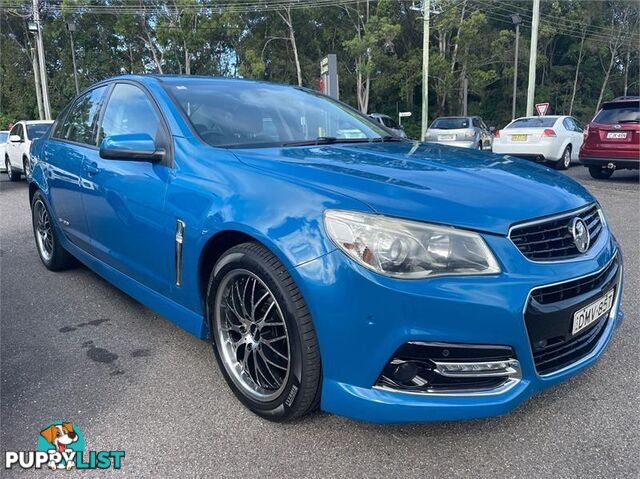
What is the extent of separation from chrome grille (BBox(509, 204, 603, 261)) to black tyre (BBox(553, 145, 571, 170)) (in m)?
12.0

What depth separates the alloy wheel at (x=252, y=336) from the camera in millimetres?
2252

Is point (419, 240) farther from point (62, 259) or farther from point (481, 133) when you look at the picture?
point (481, 133)

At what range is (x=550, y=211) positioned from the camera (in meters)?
2.16

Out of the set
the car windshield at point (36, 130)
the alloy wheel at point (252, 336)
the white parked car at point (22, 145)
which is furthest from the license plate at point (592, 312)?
the car windshield at point (36, 130)

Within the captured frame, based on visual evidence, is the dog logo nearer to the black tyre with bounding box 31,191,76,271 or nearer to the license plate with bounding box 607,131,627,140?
the black tyre with bounding box 31,191,76,271

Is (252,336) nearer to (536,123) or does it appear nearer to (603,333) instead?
(603,333)

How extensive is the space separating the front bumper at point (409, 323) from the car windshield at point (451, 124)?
15.0 meters

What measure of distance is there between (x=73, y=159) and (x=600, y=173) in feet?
35.5

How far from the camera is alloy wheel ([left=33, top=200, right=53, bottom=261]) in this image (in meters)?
4.71

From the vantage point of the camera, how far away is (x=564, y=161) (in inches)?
520

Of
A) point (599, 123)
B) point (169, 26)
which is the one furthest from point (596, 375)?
point (169, 26)

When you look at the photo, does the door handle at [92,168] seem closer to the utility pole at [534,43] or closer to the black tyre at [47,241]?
the black tyre at [47,241]

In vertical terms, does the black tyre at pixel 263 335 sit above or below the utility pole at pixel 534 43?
below

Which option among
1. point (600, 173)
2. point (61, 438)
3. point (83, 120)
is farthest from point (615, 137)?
point (61, 438)
